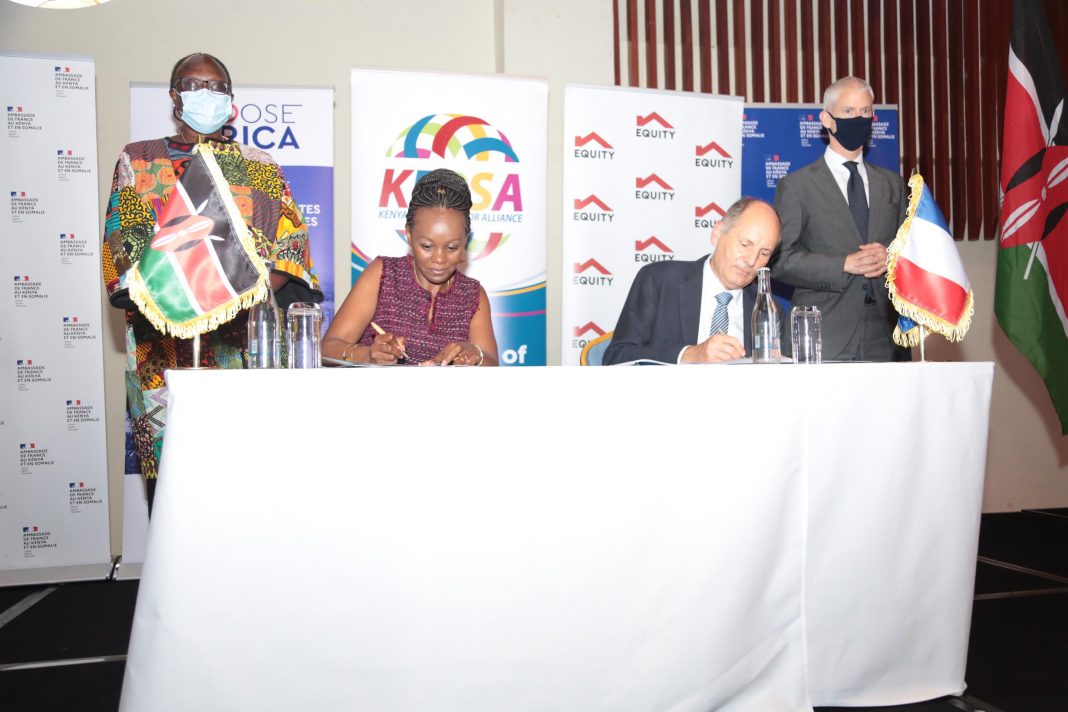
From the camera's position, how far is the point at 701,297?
281 cm

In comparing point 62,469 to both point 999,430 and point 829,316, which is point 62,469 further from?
point 999,430

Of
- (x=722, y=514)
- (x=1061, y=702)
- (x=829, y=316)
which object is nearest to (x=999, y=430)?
(x=829, y=316)

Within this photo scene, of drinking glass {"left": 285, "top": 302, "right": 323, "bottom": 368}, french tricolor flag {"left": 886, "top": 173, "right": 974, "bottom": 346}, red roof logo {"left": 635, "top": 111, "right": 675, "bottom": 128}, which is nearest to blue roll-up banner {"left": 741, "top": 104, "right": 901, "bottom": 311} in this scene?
red roof logo {"left": 635, "top": 111, "right": 675, "bottom": 128}

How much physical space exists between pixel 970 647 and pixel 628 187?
8.35ft

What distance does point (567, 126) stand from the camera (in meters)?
4.32

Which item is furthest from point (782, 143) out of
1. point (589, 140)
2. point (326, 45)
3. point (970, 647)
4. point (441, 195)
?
point (970, 647)

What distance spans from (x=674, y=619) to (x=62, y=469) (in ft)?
10.3

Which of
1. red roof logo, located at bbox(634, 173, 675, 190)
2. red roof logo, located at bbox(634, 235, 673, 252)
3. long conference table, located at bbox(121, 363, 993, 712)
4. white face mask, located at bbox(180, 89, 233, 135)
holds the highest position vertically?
red roof logo, located at bbox(634, 173, 675, 190)

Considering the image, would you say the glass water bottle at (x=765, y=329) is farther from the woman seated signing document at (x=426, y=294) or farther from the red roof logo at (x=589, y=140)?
the red roof logo at (x=589, y=140)

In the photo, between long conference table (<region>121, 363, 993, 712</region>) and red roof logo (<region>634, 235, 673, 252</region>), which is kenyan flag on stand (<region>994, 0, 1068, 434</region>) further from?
long conference table (<region>121, 363, 993, 712</region>)

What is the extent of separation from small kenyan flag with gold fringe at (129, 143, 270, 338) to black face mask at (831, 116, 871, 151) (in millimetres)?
2219

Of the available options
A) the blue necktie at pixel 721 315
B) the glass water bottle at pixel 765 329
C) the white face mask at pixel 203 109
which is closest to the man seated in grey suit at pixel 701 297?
the blue necktie at pixel 721 315

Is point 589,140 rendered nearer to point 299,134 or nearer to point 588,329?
point 588,329

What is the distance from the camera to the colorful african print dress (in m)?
2.59
